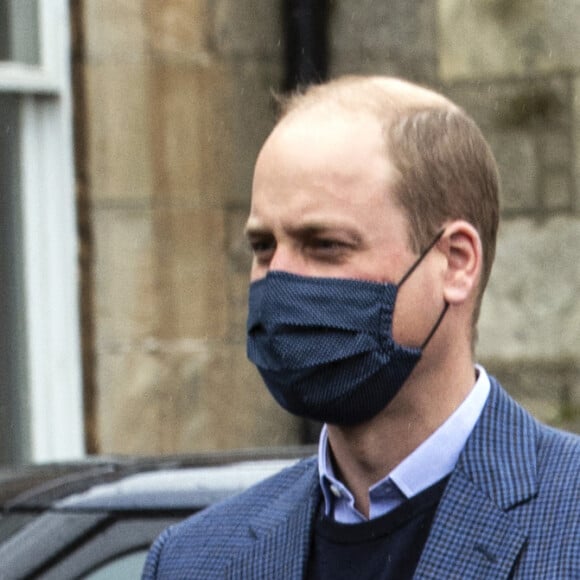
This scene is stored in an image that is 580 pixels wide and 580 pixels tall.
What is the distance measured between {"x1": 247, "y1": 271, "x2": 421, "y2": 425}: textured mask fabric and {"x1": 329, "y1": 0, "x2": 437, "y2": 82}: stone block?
5.28 meters

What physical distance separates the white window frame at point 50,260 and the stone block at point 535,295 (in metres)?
1.91

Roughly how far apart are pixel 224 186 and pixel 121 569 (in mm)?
4418

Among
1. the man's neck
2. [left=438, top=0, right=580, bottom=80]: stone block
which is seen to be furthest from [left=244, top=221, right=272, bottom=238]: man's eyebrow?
[left=438, top=0, right=580, bottom=80]: stone block

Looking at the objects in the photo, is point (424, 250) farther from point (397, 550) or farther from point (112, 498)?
point (112, 498)

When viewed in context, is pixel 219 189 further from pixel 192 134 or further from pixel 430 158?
pixel 430 158

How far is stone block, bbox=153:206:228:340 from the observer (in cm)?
785

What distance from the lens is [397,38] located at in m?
7.87

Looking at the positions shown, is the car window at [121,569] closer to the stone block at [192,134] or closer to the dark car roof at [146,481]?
the dark car roof at [146,481]

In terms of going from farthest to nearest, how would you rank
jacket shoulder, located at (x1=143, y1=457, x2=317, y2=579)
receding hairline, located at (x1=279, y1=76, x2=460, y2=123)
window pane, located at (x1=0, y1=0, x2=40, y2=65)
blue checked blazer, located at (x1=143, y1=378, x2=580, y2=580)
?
window pane, located at (x1=0, y1=0, x2=40, y2=65), jacket shoulder, located at (x1=143, y1=457, x2=317, y2=579), receding hairline, located at (x1=279, y1=76, x2=460, y2=123), blue checked blazer, located at (x1=143, y1=378, x2=580, y2=580)

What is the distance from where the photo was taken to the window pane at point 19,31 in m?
7.91

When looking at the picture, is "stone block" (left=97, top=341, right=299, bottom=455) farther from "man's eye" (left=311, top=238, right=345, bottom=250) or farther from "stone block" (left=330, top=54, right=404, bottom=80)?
"man's eye" (left=311, top=238, right=345, bottom=250)

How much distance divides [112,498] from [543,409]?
4.28 m

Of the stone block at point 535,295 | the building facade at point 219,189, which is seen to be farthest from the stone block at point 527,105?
the stone block at point 535,295

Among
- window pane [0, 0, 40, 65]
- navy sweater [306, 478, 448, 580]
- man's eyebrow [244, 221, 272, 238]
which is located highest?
window pane [0, 0, 40, 65]
